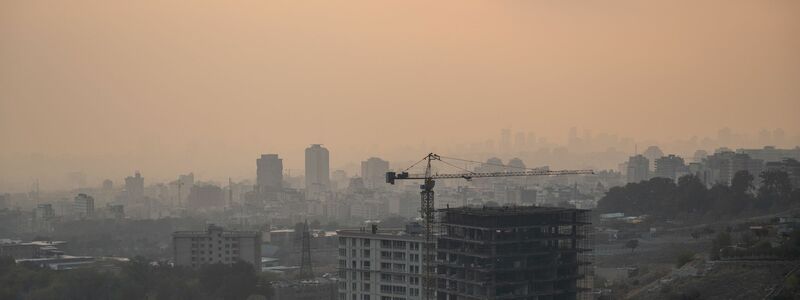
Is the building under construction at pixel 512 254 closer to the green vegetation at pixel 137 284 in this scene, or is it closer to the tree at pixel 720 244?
the tree at pixel 720 244

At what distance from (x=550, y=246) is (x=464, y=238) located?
0.78m

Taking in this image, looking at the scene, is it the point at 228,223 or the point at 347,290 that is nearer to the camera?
the point at 347,290

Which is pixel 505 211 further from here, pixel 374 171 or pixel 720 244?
pixel 374 171

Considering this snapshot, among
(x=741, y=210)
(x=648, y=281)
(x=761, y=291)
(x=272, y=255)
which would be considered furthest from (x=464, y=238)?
(x=272, y=255)

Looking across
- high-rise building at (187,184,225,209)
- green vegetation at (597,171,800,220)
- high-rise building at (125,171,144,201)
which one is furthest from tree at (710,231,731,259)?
high-rise building at (125,171,144,201)

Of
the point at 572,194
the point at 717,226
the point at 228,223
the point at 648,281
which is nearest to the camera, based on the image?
the point at 648,281

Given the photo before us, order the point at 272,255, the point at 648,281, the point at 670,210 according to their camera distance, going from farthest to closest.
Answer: the point at 272,255 → the point at 670,210 → the point at 648,281

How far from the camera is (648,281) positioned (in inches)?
579

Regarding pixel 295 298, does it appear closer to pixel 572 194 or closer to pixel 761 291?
pixel 761 291

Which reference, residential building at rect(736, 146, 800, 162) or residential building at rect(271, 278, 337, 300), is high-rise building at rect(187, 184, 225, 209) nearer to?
residential building at rect(736, 146, 800, 162)

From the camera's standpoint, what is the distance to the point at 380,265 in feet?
43.2

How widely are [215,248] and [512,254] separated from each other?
1132 centimetres

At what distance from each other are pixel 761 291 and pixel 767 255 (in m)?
1.00

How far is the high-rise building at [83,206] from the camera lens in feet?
124
